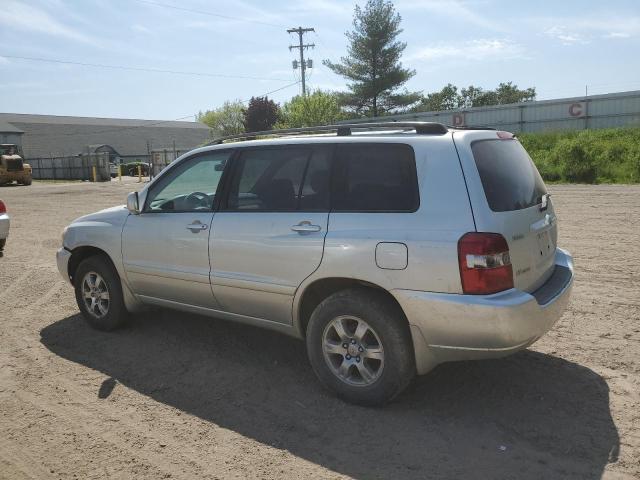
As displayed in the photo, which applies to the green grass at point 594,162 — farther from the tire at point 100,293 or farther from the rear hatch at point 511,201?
the tire at point 100,293

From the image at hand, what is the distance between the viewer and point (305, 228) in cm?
384

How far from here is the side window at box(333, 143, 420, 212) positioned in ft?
11.6

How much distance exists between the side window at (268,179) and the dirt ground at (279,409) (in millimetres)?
1298

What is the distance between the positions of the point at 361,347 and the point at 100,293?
2.88 meters

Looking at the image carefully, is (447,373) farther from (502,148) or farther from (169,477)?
(169,477)

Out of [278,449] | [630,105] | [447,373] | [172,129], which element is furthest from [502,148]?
[172,129]

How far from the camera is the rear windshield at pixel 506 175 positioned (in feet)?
11.3

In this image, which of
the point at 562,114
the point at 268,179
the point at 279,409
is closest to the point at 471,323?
the point at 279,409

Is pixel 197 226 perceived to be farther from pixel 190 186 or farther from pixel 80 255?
pixel 80 255

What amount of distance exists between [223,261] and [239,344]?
1013 mm

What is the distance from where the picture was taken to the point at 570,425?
3402mm

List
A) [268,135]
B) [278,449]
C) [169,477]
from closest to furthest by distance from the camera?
[169,477], [278,449], [268,135]

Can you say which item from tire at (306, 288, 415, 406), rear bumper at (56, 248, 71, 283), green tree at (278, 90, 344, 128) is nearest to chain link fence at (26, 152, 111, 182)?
green tree at (278, 90, 344, 128)

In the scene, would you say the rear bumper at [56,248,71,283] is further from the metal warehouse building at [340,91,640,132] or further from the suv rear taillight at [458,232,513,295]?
the metal warehouse building at [340,91,640,132]
